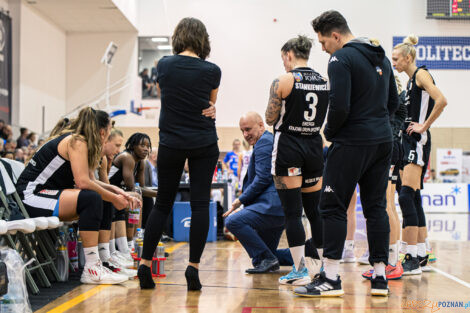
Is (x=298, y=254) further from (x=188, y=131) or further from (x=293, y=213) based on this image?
(x=188, y=131)

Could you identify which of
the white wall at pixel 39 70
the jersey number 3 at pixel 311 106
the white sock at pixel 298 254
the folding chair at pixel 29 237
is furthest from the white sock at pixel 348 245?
the white wall at pixel 39 70

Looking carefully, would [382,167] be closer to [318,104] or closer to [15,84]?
[318,104]

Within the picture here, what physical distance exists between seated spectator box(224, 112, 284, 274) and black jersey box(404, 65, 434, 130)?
114cm

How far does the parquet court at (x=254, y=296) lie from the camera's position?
285 cm

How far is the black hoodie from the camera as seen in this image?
3055 millimetres

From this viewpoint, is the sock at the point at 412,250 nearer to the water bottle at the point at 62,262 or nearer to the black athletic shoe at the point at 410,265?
the black athletic shoe at the point at 410,265

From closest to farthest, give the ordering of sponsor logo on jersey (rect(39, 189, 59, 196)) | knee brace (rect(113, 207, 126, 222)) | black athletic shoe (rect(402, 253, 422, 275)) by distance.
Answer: sponsor logo on jersey (rect(39, 189, 59, 196)) < black athletic shoe (rect(402, 253, 422, 275)) < knee brace (rect(113, 207, 126, 222))

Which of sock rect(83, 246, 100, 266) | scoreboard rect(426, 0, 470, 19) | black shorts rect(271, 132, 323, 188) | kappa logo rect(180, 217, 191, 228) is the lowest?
kappa logo rect(180, 217, 191, 228)

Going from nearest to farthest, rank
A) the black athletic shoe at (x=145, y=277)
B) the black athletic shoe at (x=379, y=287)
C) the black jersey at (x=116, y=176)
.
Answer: the black athletic shoe at (x=379, y=287) → the black athletic shoe at (x=145, y=277) → the black jersey at (x=116, y=176)

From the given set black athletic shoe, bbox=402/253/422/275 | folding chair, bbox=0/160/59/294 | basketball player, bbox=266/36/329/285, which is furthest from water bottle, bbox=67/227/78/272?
black athletic shoe, bbox=402/253/422/275

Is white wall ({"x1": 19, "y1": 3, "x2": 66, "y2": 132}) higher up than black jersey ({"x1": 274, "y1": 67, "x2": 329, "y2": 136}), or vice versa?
white wall ({"x1": 19, "y1": 3, "x2": 66, "y2": 132})

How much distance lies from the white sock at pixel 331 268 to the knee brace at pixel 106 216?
1813mm

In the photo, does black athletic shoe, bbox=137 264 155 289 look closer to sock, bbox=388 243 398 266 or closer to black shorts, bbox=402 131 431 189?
sock, bbox=388 243 398 266

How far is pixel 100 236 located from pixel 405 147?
2.46 meters
